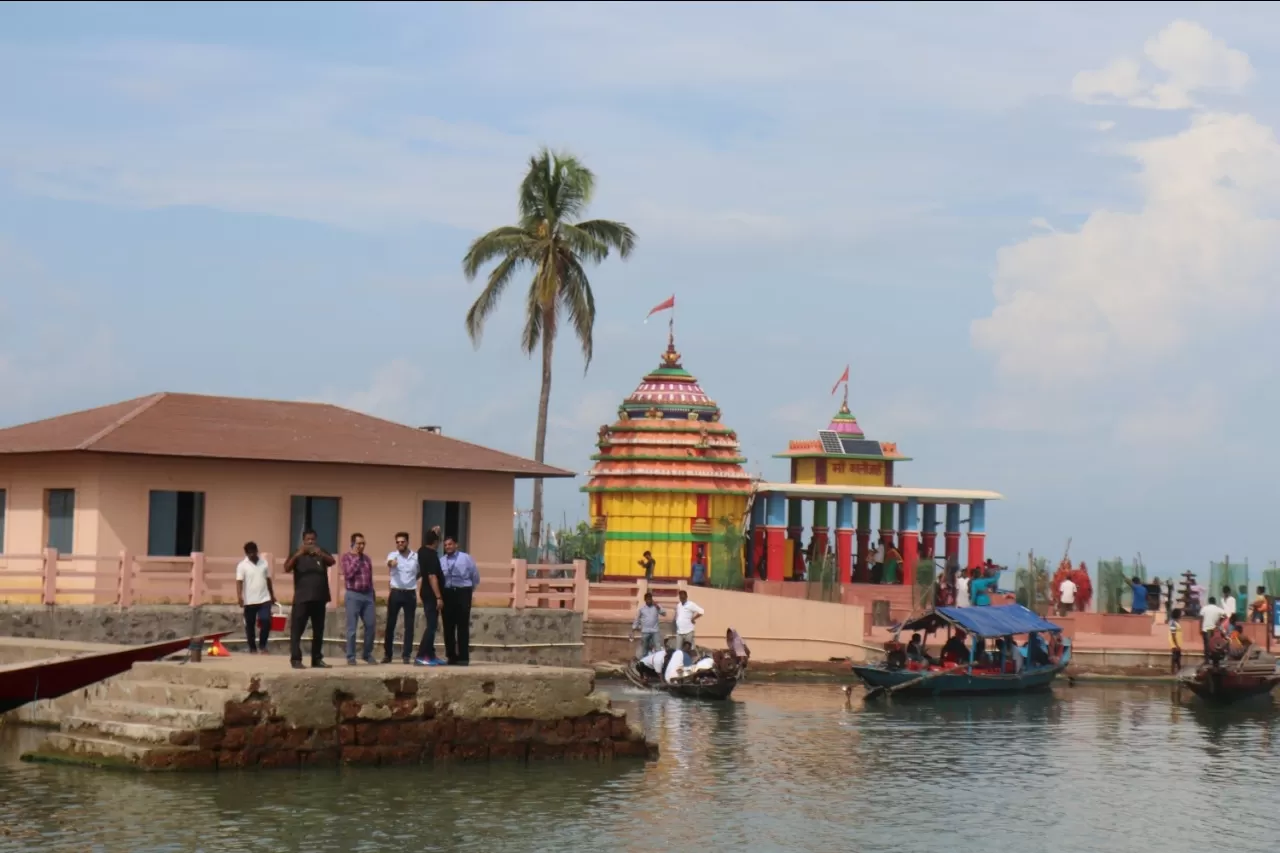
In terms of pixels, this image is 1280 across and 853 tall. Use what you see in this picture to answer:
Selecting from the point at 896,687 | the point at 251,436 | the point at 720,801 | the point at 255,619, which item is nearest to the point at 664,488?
the point at 896,687

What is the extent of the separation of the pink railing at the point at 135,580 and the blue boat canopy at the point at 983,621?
329 inches

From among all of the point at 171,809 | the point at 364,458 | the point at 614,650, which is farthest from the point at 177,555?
the point at 171,809

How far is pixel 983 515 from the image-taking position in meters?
54.7

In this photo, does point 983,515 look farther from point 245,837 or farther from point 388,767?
point 245,837

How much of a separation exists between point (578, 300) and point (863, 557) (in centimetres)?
1102

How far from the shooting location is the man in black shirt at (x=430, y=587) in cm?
2270

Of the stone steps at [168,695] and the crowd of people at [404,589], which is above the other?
the crowd of people at [404,589]

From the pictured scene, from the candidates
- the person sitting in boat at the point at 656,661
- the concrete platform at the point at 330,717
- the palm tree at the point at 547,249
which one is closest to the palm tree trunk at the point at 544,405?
the palm tree at the point at 547,249

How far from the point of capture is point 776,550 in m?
51.9

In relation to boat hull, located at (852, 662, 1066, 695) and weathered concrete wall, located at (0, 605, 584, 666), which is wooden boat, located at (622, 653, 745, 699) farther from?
boat hull, located at (852, 662, 1066, 695)

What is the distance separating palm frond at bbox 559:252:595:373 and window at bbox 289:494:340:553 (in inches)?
677

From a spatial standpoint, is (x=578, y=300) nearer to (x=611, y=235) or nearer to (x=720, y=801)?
(x=611, y=235)

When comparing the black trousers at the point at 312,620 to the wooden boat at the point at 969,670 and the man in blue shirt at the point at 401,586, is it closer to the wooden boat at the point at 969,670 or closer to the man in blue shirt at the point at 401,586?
the man in blue shirt at the point at 401,586

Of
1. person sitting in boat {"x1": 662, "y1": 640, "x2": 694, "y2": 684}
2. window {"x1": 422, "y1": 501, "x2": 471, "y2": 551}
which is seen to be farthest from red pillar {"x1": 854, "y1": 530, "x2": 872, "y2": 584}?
window {"x1": 422, "y1": 501, "x2": 471, "y2": 551}
